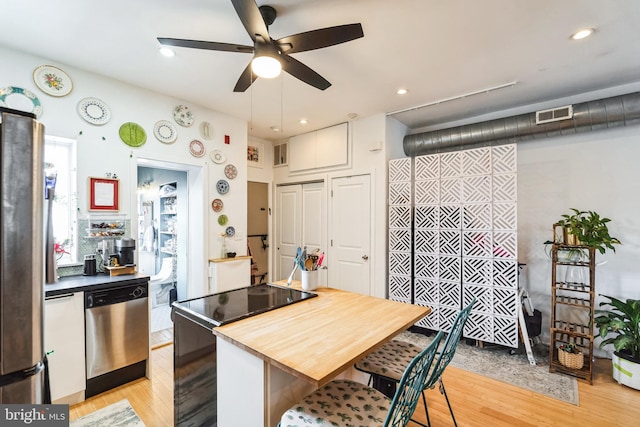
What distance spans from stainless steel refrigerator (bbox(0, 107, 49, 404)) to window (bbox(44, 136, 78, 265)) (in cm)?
234

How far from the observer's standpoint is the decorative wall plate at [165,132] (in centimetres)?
309

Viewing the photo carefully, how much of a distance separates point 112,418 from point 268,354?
180cm

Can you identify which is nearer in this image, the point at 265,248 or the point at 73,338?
the point at 73,338

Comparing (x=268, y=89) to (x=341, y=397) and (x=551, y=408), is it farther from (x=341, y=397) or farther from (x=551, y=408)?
(x=551, y=408)

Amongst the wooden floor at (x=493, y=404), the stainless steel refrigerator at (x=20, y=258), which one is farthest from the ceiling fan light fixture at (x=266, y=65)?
the wooden floor at (x=493, y=404)

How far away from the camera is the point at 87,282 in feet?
7.38

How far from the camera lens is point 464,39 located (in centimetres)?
215

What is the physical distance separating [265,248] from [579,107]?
181 inches

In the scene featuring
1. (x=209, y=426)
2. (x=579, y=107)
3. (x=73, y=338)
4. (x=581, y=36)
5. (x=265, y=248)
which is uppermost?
(x=581, y=36)

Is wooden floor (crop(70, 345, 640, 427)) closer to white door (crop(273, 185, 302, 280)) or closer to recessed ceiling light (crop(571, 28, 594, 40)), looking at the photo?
white door (crop(273, 185, 302, 280))

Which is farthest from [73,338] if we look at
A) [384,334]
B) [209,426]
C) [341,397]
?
[384,334]

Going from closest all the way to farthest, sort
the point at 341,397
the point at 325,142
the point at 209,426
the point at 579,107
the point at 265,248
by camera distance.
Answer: the point at 341,397, the point at 209,426, the point at 579,107, the point at 325,142, the point at 265,248

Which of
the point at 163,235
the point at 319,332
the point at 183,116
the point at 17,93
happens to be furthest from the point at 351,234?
the point at 17,93

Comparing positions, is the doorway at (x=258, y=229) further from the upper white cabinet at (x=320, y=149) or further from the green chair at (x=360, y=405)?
the green chair at (x=360, y=405)
